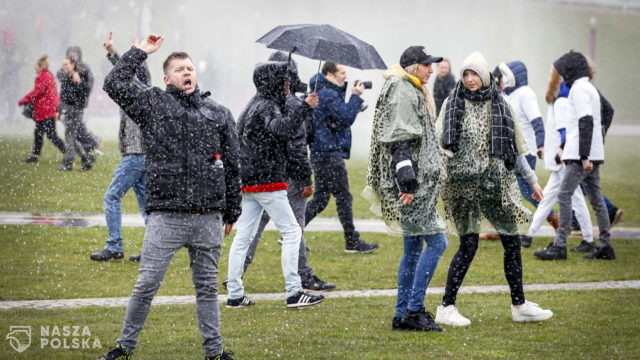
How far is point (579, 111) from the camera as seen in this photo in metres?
9.99

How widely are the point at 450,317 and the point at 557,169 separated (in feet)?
13.8

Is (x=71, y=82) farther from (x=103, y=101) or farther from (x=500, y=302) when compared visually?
(x=103, y=101)

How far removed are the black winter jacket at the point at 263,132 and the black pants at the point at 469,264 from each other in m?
1.54

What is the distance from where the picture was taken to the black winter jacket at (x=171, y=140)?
544cm

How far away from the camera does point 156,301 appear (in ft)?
25.0

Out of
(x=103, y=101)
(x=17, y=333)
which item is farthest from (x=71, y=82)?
(x=103, y=101)

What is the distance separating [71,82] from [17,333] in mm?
11436

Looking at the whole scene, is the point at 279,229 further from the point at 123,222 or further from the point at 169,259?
the point at 123,222

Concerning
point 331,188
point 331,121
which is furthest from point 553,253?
point 331,121

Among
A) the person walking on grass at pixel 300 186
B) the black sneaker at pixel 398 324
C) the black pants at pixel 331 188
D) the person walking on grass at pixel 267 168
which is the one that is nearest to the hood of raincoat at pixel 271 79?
the person walking on grass at pixel 267 168

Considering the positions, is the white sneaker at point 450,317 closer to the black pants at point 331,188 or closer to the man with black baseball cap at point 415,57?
the man with black baseball cap at point 415,57

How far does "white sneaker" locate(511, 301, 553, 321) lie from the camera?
23.0 feet

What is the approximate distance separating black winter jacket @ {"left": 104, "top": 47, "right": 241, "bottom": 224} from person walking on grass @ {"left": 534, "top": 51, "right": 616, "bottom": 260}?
553cm

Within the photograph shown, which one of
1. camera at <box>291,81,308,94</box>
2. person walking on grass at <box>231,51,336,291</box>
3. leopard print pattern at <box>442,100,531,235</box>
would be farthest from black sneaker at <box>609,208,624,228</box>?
camera at <box>291,81,308,94</box>
